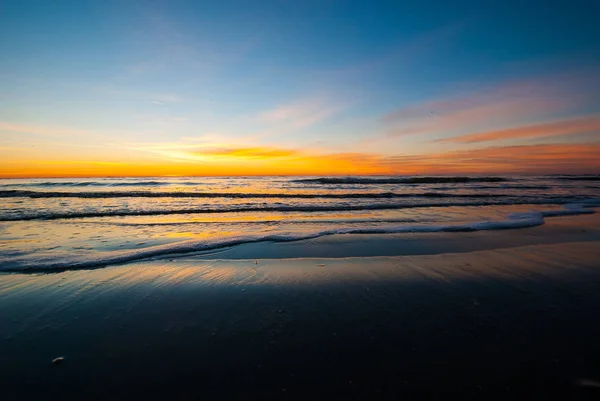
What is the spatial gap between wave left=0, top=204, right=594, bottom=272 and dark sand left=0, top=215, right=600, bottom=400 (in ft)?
1.51

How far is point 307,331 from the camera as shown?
3.21 m

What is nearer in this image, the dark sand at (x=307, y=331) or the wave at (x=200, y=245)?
the dark sand at (x=307, y=331)

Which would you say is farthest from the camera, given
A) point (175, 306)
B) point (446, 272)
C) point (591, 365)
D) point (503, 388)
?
point (446, 272)

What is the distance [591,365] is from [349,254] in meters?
4.24

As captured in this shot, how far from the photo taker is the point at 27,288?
4590 mm

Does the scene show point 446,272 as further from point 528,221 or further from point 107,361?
point 528,221

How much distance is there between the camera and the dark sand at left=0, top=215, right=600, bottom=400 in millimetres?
2393

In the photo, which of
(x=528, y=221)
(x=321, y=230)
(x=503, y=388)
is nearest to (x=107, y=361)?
(x=503, y=388)

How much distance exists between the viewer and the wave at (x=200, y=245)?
569 cm

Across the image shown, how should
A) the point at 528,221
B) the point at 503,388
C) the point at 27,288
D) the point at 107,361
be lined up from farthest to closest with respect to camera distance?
1. the point at 528,221
2. the point at 27,288
3. the point at 107,361
4. the point at 503,388

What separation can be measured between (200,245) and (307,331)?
4850 millimetres

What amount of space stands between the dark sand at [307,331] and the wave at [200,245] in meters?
0.46

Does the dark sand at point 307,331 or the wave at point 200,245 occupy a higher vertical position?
the wave at point 200,245

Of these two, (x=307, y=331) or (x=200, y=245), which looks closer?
(x=307, y=331)
